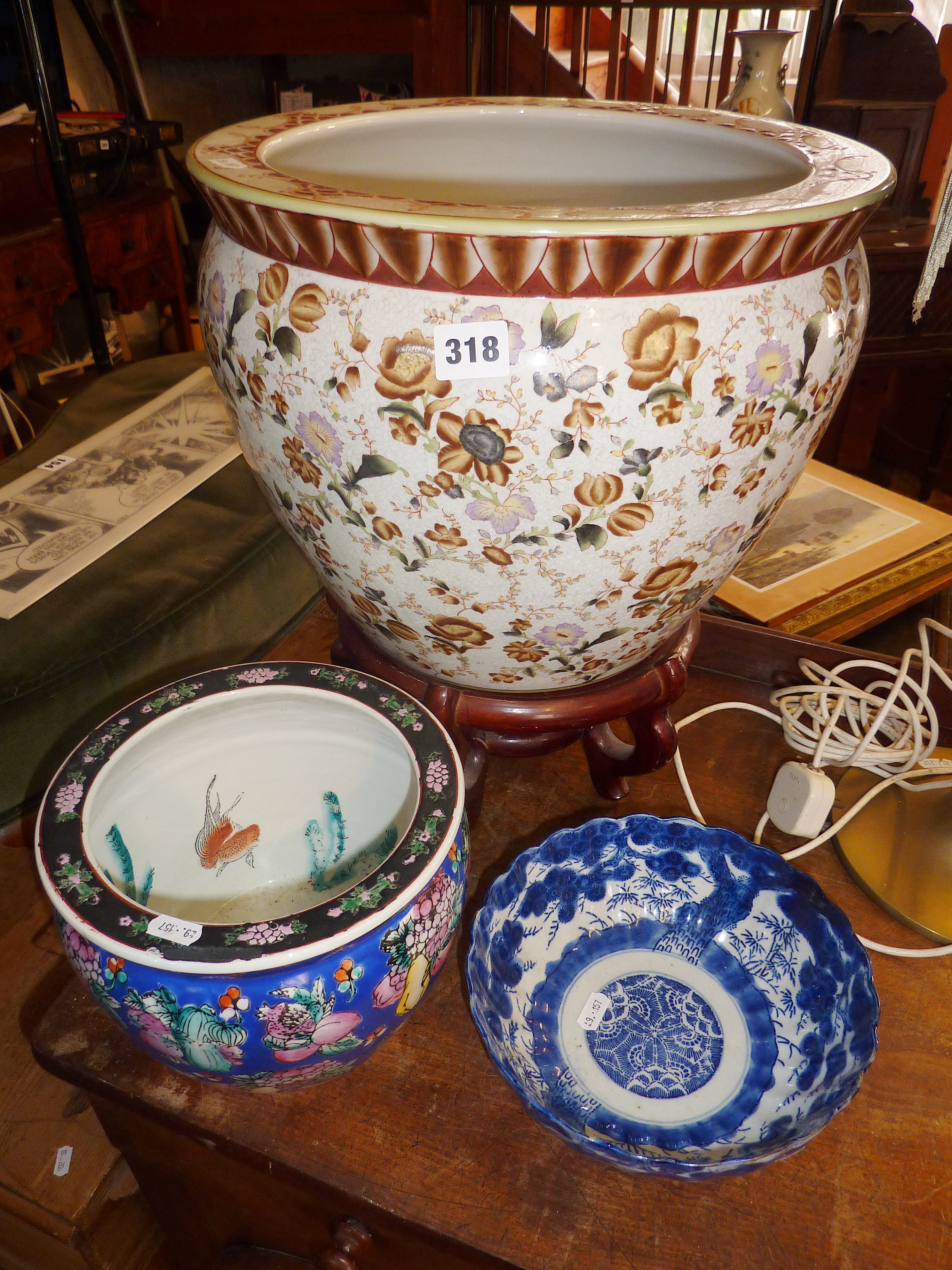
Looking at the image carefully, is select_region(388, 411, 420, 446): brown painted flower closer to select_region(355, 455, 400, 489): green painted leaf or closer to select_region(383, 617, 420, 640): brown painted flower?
select_region(355, 455, 400, 489): green painted leaf

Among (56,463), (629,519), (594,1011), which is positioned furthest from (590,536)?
(56,463)

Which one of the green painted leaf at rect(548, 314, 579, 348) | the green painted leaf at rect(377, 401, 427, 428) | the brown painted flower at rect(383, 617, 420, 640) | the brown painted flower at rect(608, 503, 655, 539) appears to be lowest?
the brown painted flower at rect(383, 617, 420, 640)

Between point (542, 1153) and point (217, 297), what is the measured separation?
1.26 ft

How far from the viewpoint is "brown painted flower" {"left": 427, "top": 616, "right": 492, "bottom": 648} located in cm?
42

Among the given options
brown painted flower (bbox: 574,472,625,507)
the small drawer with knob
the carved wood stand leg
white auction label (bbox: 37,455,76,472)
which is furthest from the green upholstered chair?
the small drawer with knob

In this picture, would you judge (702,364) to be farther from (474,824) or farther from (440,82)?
(440,82)

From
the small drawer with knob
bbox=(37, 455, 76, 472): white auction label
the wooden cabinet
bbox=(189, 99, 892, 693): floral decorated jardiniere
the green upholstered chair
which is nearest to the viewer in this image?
bbox=(189, 99, 892, 693): floral decorated jardiniere

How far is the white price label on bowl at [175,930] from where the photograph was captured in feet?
1.06

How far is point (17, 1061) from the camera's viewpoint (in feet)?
2.11

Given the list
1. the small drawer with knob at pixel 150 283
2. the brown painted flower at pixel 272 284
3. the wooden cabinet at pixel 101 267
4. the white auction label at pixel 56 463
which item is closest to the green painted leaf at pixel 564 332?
the brown painted flower at pixel 272 284

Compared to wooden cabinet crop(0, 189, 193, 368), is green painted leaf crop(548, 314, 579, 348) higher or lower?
higher

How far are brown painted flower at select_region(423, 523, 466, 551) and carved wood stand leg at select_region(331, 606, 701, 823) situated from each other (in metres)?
0.13

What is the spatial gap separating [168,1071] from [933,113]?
1655 millimetres

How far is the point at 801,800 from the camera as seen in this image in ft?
1.73
